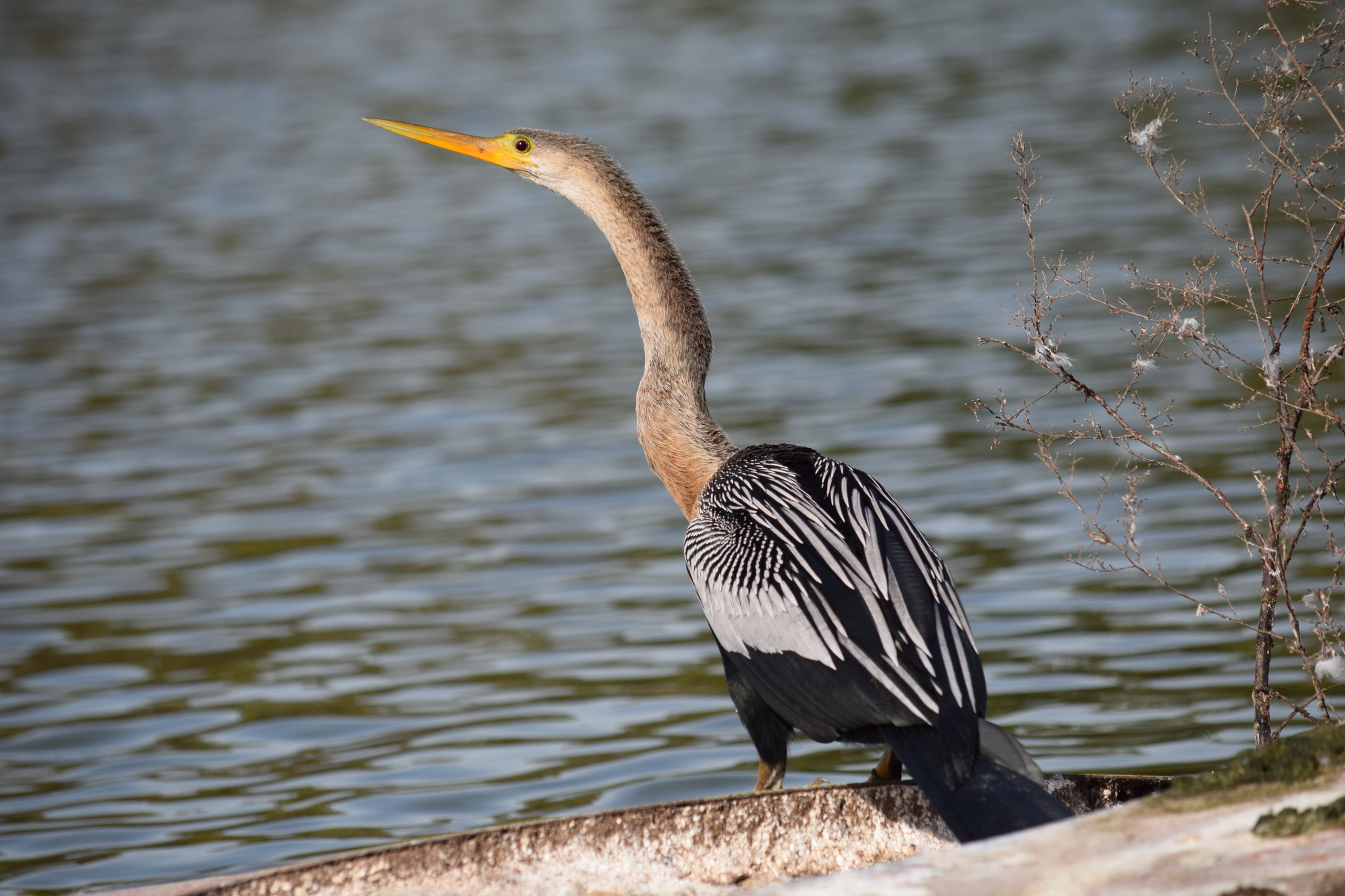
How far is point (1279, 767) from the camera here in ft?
9.35

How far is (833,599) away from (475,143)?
8.56 ft

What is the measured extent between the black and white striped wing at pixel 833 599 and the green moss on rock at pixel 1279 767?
2.57 feet

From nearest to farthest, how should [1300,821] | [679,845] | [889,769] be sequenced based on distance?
[1300,821] → [679,845] → [889,769]

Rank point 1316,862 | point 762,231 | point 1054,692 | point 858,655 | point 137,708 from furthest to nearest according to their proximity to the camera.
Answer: point 762,231, point 137,708, point 1054,692, point 858,655, point 1316,862

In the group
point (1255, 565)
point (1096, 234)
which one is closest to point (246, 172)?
point (1096, 234)

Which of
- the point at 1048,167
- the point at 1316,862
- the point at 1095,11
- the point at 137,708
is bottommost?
the point at 137,708

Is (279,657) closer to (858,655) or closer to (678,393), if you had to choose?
(678,393)

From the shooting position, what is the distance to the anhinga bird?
138 inches

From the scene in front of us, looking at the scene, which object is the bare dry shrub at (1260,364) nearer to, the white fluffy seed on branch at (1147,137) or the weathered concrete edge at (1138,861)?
the white fluffy seed on branch at (1147,137)

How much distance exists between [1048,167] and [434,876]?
42.0 ft

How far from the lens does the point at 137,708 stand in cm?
654

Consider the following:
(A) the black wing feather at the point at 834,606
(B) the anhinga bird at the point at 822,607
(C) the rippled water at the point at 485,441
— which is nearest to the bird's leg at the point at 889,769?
(B) the anhinga bird at the point at 822,607

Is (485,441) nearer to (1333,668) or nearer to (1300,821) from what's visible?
(1333,668)

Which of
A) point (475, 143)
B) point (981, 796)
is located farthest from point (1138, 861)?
point (475, 143)
